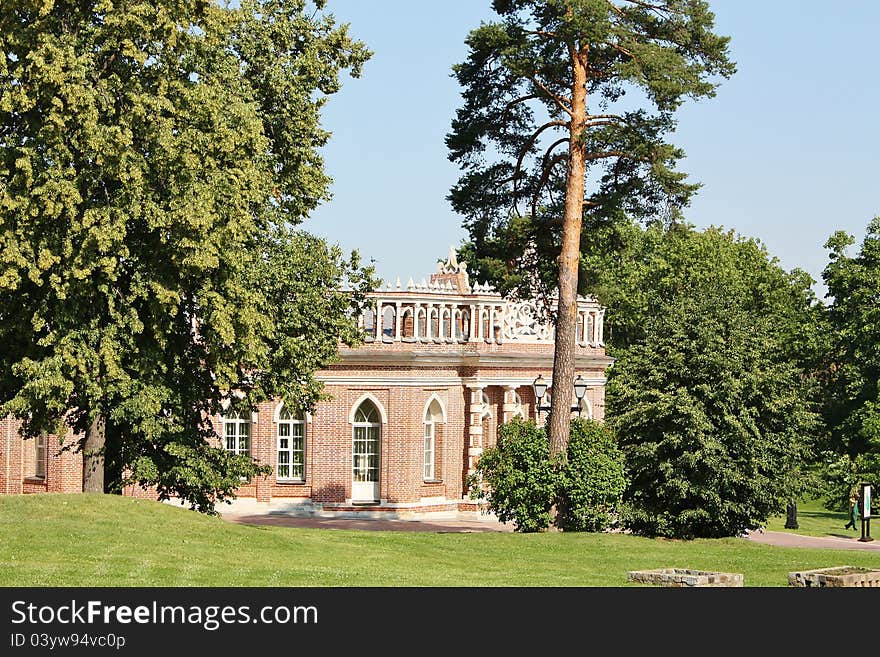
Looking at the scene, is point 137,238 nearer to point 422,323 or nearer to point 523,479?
point 523,479

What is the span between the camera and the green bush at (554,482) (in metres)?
28.8

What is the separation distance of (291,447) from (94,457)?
12.9 meters

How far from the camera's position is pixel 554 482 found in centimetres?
2894

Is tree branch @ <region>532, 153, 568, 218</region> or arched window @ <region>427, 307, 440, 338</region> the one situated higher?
tree branch @ <region>532, 153, 568, 218</region>

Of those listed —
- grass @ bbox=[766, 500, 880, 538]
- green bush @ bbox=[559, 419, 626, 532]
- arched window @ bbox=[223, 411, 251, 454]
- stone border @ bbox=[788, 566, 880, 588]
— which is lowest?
grass @ bbox=[766, 500, 880, 538]

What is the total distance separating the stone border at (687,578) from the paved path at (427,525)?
15.9 m

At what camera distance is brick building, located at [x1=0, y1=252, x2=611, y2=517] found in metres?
37.8

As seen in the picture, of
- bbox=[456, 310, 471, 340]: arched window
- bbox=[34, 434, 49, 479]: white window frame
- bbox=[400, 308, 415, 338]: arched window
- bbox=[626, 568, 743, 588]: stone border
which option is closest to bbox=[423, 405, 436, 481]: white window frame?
bbox=[400, 308, 415, 338]: arched window

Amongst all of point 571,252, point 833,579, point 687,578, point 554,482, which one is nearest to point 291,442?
point 554,482

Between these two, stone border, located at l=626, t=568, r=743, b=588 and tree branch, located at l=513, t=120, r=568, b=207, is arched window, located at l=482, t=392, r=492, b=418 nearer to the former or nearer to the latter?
tree branch, located at l=513, t=120, r=568, b=207

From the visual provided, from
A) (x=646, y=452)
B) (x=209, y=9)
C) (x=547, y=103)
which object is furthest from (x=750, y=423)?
(x=209, y=9)

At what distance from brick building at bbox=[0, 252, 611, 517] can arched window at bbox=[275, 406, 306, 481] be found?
1.1 inches
